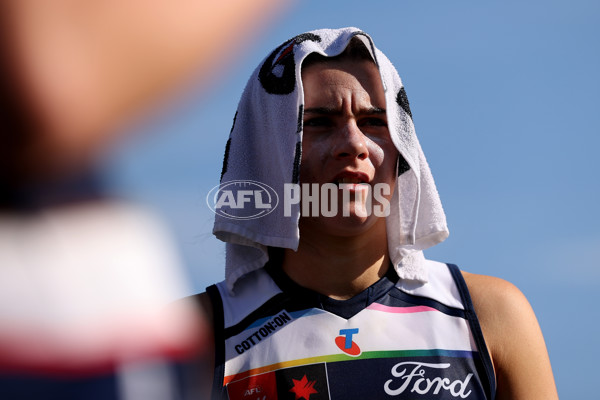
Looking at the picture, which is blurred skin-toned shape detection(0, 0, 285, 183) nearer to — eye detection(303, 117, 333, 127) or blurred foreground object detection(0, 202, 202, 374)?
blurred foreground object detection(0, 202, 202, 374)

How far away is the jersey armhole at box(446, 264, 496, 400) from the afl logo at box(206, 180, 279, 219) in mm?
858

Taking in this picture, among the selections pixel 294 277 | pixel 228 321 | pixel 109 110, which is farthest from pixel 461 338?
pixel 109 110

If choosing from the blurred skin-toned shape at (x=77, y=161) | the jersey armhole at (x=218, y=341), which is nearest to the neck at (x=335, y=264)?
the jersey armhole at (x=218, y=341)

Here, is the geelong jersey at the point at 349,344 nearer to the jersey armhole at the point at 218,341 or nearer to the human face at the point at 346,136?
A: the jersey armhole at the point at 218,341

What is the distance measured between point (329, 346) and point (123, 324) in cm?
206

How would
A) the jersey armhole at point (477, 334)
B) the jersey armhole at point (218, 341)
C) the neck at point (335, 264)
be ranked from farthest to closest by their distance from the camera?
the neck at point (335, 264), the jersey armhole at point (477, 334), the jersey armhole at point (218, 341)

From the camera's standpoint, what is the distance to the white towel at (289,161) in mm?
2691

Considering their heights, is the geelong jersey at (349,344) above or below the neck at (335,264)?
below

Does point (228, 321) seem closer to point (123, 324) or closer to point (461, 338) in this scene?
point (461, 338)

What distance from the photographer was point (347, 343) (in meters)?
2.62

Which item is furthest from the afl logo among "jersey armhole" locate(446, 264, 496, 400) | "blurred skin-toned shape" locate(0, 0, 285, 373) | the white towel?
"blurred skin-toned shape" locate(0, 0, 285, 373)

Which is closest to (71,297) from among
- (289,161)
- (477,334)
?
(289,161)

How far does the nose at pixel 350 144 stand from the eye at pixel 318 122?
74mm

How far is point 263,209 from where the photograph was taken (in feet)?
9.11
